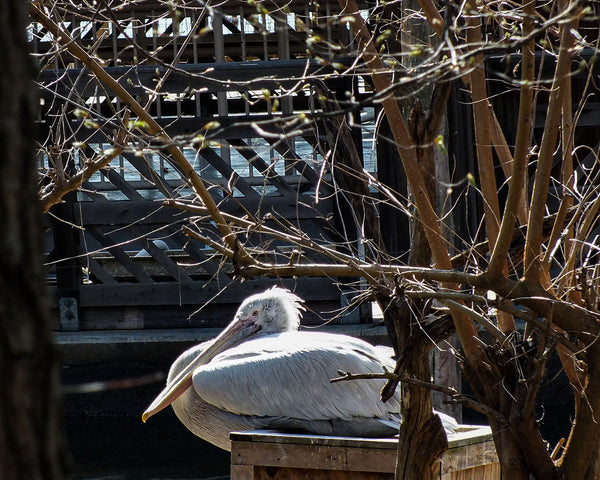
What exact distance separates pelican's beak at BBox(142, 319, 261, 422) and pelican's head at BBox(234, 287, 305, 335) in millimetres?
23

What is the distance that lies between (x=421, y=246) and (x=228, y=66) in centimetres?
452

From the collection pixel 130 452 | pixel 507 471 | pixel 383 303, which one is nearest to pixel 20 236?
pixel 383 303

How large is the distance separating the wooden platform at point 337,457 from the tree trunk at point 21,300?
2.54m

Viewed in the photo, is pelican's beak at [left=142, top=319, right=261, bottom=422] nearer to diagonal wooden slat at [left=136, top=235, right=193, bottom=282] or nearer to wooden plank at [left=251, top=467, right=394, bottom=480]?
wooden plank at [left=251, top=467, right=394, bottom=480]

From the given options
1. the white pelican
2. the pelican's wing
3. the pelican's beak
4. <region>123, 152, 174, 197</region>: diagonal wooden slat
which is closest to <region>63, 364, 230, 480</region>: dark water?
<region>123, 152, 174, 197</region>: diagonal wooden slat

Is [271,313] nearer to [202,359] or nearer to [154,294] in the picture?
[202,359]

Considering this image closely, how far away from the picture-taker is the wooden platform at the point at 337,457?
11.8 feet

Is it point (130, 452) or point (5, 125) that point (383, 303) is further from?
point (130, 452)

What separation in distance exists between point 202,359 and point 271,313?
0.47 metres

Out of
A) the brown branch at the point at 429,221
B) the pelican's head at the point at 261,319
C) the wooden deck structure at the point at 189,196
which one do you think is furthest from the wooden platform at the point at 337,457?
the wooden deck structure at the point at 189,196

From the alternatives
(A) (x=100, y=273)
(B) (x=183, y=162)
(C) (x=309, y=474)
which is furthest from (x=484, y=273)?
(A) (x=100, y=273)

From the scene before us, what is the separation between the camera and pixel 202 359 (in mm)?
5203

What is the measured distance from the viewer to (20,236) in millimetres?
1141

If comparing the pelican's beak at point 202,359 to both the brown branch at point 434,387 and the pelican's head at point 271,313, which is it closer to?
A: the pelican's head at point 271,313
